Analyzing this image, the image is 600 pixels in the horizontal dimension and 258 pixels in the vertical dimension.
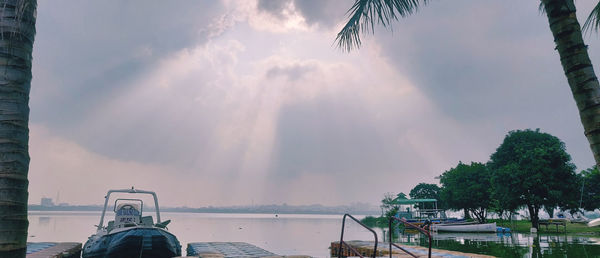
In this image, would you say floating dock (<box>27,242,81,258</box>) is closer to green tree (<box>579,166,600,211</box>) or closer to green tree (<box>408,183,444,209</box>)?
green tree (<box>579,166,600,211</box>)

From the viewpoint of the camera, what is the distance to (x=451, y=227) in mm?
44188

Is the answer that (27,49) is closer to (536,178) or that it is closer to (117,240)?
(117,240)

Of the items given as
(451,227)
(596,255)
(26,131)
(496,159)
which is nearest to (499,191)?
(496,159)

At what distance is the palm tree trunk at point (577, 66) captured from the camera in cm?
564

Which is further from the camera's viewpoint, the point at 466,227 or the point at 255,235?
the point at 255,235

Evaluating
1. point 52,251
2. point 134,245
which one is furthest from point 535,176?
point 52,251

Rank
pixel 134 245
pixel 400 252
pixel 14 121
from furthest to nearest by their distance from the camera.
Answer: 1. pixel 134 245
2. pixel 400 252
3. pixel 14 121

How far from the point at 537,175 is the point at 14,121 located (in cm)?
4215

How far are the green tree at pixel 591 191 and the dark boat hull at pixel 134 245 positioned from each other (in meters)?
44.5

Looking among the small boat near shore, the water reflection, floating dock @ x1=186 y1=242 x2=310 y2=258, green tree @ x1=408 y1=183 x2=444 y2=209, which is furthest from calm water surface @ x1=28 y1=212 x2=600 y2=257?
green tree @ x1=408 y1=183 x2=444 y2=209

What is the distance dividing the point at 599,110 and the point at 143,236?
15.6 meters

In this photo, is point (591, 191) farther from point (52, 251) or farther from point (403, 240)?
point (52, 251)

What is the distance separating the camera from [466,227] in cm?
4244

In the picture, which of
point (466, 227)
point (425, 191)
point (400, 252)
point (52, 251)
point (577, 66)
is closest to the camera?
point (577, 66)
